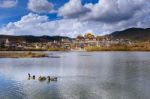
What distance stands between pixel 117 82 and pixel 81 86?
367 inches

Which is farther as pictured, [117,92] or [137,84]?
[137,84]

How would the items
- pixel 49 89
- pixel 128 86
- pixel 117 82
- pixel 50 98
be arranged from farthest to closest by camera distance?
1. pixel 117 82
2. pixel 128 86
3. pixel 49 89
4. pixel 50 98

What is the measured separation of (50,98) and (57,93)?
3944 millimetres

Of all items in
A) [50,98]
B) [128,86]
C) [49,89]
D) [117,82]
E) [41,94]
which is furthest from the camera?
[117,82]

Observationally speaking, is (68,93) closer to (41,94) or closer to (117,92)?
(41,94)

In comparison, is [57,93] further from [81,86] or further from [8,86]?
[8,86]

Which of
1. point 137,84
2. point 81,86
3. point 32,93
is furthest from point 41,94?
point 137,84

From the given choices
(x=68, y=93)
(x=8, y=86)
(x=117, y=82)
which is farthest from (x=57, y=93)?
(x=117, y=82)

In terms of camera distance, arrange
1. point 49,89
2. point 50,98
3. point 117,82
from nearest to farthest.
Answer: point 50,98 → point 49,89 → point 117,82

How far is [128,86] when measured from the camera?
6009cm

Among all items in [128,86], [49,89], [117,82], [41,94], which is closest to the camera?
[41,94]

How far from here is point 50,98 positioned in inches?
1907

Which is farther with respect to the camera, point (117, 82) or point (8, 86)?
point (117, 82)

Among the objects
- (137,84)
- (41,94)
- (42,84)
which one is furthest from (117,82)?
(41,94)
